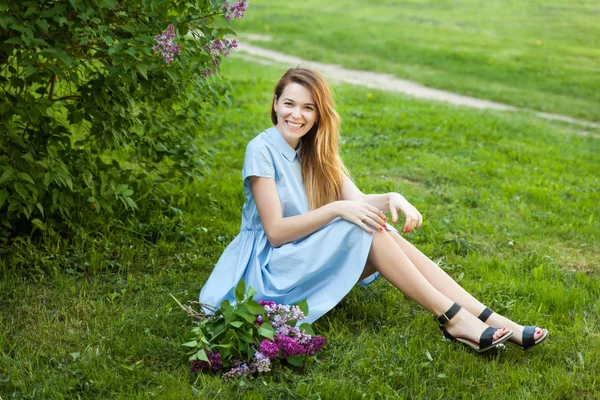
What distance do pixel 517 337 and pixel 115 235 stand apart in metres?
2.41

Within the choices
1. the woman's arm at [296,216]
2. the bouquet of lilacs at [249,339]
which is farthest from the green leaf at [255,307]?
the woman's arm at [296,216]

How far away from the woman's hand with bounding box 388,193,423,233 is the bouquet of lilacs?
0.64 meters

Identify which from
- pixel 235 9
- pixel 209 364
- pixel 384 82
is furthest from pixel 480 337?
pixel 384 82

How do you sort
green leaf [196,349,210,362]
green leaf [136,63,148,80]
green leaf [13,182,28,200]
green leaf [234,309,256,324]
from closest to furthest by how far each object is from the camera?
green leaf [196,349,210,362] < green leaf [234,309,256,324] < green leaf [136,63,148,80] < green leaf [13,182,28,200]

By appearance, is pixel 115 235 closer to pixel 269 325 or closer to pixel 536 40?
pixel 269 325

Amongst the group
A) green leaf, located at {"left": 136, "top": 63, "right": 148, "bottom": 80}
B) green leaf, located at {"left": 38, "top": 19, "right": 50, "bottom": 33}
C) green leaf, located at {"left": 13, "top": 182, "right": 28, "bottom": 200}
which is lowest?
green leaf, located at {"left": 13, "top": 182, "right": 28, "bottom": 200}

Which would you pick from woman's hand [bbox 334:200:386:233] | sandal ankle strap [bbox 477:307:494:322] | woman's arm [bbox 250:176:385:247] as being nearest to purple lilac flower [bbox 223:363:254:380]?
woman's arm [bbox 250:176:385:247]

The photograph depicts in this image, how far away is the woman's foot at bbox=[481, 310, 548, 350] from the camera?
122 inches

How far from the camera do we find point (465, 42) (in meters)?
16.3

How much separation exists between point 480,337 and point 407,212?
0.65 meters

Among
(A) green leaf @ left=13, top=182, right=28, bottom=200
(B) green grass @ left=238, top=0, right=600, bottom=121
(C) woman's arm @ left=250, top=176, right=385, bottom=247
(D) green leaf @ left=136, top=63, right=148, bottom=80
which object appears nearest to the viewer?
(C) woman's arm @ left=250, top=176, right=385, bottom=247

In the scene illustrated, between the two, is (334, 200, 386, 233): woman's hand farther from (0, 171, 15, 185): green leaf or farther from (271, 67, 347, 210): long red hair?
(0, 171, 15, 185): green leaf

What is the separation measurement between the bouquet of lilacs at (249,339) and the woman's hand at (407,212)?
64cm

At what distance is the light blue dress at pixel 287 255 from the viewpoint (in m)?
3.20
